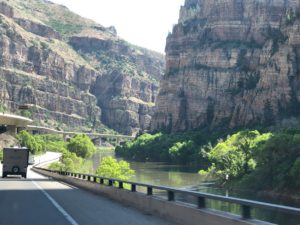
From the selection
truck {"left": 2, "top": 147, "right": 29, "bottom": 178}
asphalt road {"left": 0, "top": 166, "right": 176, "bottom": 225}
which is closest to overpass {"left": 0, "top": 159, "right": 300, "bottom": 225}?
asphalt road {"left": 0, "top": 166, "right": 176, "bottom": 225}

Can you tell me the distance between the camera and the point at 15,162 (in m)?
51.8

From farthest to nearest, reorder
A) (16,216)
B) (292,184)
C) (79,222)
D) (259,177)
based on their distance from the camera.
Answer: (259,177)
(292,184)
(16,216)
(79,222)

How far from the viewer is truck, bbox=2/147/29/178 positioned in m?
51.3

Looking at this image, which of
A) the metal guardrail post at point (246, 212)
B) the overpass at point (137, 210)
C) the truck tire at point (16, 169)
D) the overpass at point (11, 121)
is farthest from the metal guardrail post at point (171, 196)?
the overpass at point (11, 121)

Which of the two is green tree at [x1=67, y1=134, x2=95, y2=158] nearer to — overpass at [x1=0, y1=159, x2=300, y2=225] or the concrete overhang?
the concrete overhang

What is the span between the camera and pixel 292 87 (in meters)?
193

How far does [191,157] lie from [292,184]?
10084cm

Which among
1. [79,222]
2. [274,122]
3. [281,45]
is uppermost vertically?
[281,45]

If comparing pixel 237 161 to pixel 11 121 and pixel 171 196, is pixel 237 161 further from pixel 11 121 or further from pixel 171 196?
pixel 11 121

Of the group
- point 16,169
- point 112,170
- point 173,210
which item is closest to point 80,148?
point 112,170

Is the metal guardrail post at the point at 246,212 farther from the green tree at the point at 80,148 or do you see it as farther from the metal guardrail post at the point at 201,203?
the green tree at the point at 80,148

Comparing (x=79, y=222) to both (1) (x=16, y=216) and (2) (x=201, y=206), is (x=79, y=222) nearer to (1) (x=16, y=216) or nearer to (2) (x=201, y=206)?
(1) (x=16, y=216)

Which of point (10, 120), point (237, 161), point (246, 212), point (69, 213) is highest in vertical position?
point (10, 120)

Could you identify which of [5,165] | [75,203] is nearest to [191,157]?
[5,165]
